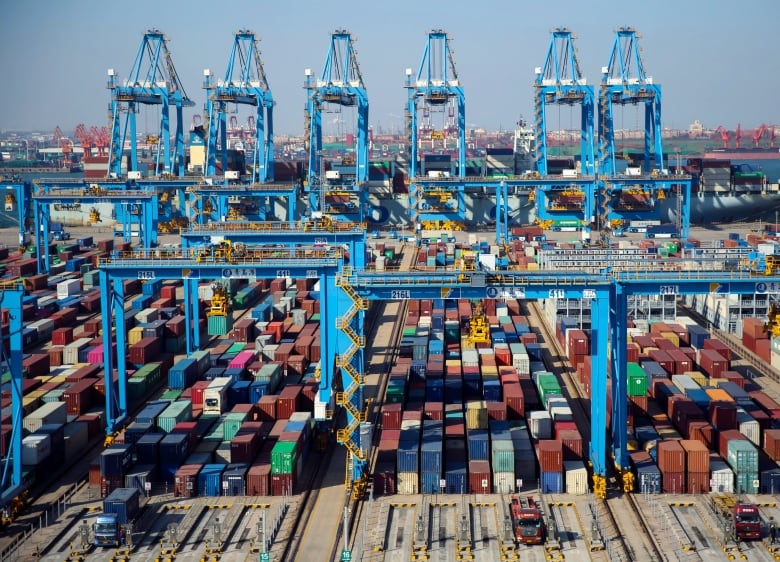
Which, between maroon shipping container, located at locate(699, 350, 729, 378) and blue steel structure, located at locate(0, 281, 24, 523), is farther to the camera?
maroon shipping container, located at locate(699, 350, 729, 378)

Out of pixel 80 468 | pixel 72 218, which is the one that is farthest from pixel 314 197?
pixel 80 468

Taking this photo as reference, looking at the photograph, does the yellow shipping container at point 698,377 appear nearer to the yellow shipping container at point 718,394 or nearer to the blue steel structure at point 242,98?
the yellow shipping container at point 718,394

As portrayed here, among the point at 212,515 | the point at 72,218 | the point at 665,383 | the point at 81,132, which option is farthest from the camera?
the point at 81,132

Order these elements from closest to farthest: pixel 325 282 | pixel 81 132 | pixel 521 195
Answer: pixel 325 282
pixel 521 195
pixel 81 132

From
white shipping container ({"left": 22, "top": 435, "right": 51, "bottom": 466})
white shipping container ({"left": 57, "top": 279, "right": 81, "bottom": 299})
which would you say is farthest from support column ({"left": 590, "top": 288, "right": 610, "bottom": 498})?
white shipping container ({"left": 57, "top": 279, "right": 81, "bottom": 299})

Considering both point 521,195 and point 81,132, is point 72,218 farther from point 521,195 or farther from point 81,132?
point 81,132

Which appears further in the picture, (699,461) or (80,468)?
(80,468)

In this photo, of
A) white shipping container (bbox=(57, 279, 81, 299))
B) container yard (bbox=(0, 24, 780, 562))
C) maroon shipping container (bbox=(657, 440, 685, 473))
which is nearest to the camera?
container yard (bbox=(0, 24, 780, 562))

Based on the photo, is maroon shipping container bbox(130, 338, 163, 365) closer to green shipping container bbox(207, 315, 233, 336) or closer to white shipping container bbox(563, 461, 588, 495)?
A: green shipping container bbox(207, 315, 233, 336)
